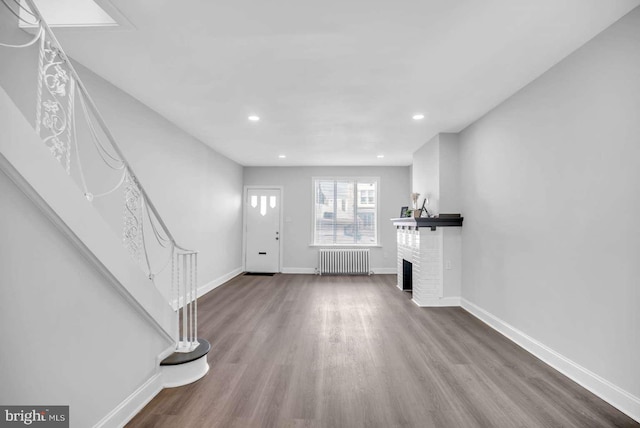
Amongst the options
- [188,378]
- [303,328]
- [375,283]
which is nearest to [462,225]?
[375,283]

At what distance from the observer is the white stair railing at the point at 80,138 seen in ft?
5.00

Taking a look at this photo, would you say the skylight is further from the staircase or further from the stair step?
the stair step

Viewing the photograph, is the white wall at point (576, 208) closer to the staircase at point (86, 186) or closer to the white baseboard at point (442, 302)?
the white baseboard at point (442, 302)

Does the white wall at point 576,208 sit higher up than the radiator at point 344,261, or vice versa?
the white wall at point 576,208

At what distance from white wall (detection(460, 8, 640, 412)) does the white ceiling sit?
Result: 0.28 m

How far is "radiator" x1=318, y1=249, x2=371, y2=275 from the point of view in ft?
22.7

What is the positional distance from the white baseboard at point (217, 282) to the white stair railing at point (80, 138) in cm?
113

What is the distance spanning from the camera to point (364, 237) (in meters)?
7.22

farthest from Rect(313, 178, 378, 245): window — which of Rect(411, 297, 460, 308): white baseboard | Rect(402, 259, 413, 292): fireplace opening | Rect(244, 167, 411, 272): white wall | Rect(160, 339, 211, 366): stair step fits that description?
Rect(160, 339, 211, 366): stair step

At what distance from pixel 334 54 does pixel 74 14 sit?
1.88 meters

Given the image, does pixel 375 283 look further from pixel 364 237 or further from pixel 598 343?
pixel 598 343

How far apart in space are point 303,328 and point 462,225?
2.72 meters

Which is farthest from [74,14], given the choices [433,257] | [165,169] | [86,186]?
[433,257]

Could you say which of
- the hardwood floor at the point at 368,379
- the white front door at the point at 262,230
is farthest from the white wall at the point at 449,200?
the white front door at the point at 262,230
